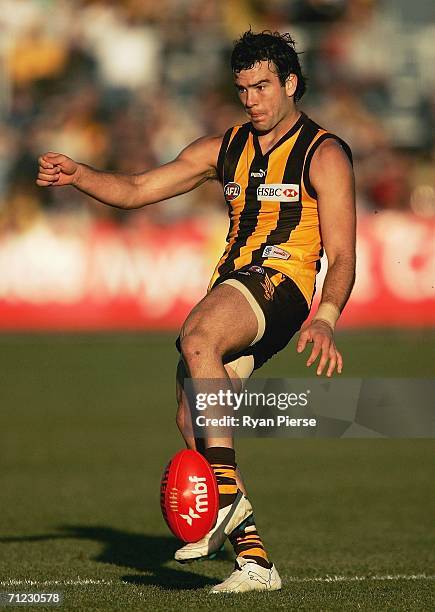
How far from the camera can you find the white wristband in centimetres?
505

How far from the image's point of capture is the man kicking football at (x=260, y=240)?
5.19m

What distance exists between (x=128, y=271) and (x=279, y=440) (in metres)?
6.93

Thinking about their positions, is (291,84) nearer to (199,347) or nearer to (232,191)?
(232,191)

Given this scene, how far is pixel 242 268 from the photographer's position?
18.1 ft

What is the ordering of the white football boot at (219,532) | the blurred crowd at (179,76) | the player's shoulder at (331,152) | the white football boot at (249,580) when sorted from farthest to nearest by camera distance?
the blurred crowd at (179,76), the player's shoulder at (331,152), the white football boot at (249,580), the white football boot at (219,532)

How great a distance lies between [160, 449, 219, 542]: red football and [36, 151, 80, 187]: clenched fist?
4.66 feet

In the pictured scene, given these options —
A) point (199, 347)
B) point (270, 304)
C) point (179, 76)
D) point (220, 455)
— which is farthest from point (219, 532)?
point (179, 76)

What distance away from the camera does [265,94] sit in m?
5.57

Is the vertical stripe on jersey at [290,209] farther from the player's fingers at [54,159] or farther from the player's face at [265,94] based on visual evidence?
the player's fingers at [54,159]

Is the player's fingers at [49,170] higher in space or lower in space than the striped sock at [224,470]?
higher

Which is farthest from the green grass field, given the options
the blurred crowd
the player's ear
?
the blurred crowd

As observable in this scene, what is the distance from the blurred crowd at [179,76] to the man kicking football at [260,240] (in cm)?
1418

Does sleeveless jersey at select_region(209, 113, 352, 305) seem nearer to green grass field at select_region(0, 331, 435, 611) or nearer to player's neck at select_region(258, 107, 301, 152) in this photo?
player's neck at select_region(258, 107, 301, 152)

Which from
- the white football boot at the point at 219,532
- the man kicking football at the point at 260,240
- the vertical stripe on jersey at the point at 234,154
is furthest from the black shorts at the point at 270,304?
the white football boot at the point at 219,532
